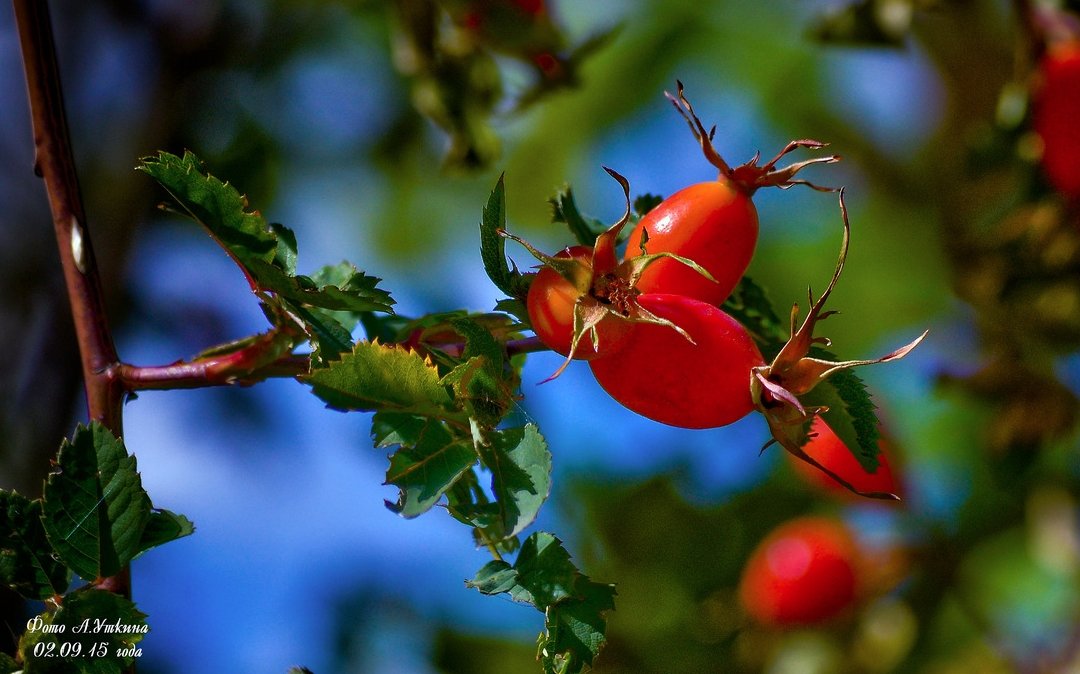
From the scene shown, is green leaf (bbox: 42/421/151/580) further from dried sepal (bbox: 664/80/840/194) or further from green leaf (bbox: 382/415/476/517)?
dried sepal (bbox: 664/80/840/194)

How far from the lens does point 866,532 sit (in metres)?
2.46

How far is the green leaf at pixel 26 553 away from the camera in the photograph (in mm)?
706

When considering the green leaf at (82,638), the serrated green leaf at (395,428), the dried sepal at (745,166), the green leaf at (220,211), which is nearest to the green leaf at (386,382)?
the serrated green leaf at (395,428)

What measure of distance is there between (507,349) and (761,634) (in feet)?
5.65

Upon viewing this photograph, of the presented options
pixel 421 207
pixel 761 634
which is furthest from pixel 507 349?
pixel 421 207

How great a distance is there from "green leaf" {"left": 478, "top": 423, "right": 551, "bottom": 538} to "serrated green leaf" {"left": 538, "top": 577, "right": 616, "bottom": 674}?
0.30 ft

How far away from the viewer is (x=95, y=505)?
27.8 inches

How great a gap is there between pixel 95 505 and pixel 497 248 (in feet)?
1.18

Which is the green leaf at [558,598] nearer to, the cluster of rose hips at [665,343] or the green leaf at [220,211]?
the cluster of rose hips at [665,343]

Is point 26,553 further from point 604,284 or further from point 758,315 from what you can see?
point 758,315

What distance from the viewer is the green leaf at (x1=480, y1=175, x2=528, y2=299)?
74 cm

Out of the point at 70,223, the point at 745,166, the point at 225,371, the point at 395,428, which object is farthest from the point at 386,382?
the point at 745,166

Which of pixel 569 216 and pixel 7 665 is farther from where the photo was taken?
pixel 569 216

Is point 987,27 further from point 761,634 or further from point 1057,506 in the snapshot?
point 761,634
